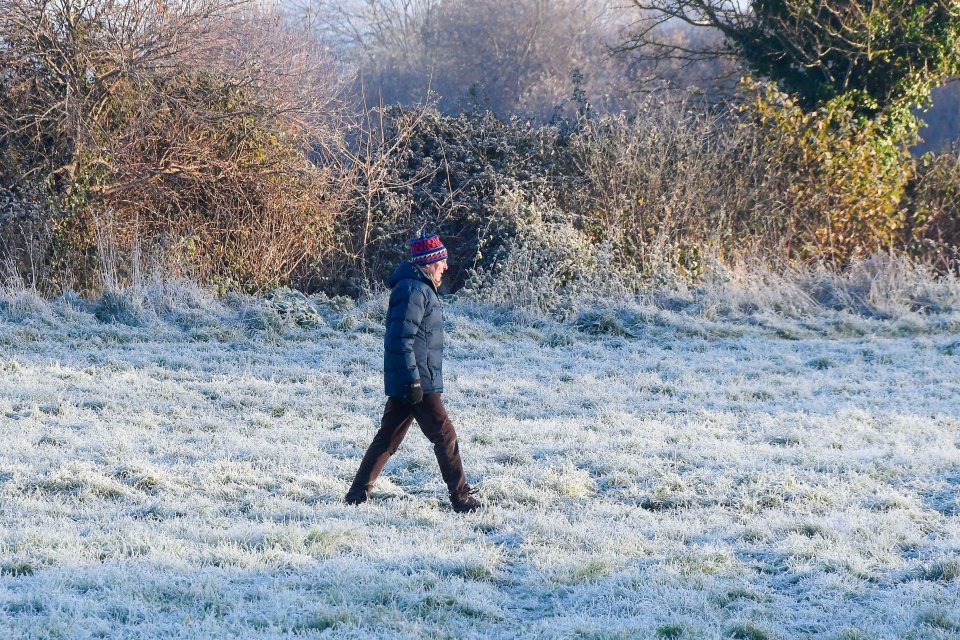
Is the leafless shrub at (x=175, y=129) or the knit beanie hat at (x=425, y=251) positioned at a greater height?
the leafless shrub at (x=175, y=129)

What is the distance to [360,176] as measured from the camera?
15281 millimetres

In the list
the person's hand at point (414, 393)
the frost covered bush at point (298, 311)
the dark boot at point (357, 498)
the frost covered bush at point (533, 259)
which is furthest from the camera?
the frost covered bush at point (533, 259)

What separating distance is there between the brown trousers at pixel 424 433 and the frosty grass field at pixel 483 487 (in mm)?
175

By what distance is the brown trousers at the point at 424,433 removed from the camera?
19.3 ft

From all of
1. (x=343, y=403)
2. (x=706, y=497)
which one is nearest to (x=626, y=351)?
(x=343, y=403)

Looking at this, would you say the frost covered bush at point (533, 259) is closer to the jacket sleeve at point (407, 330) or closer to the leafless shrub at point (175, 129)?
the leafless shrub at point (175, 129)

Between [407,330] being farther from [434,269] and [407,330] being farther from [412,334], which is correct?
[434,269]

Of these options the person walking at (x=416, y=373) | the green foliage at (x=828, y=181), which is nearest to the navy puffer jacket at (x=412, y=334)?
the person walking at (x=416, y=373)

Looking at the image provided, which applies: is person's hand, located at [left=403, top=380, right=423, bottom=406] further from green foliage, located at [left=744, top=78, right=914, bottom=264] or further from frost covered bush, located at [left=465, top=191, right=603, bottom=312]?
green foliage, located at [left=744, top=78, right=914, bottom=264]

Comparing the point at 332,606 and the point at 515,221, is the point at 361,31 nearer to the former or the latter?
the point at 515,221

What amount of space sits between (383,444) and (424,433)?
0.81 feet

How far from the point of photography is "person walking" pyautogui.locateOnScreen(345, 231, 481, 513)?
5.70 m

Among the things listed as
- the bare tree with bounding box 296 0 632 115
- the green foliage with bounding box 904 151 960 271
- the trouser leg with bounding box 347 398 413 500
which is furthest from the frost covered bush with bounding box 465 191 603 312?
the bare tree with bounding box 296 0 632 115

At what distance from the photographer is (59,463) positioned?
6500 millimetres
